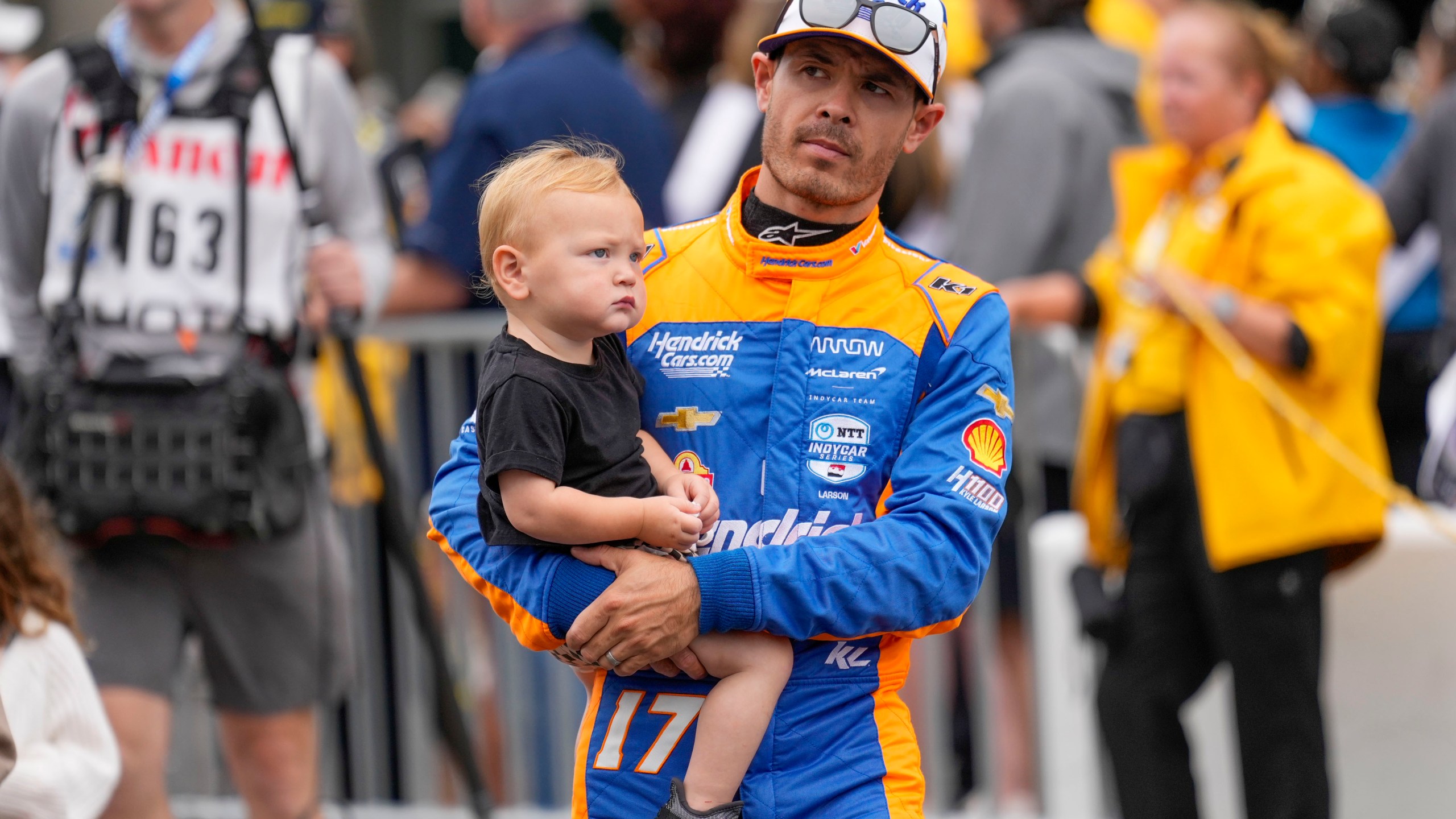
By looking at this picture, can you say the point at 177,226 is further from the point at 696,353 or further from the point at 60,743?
the point at 696,353

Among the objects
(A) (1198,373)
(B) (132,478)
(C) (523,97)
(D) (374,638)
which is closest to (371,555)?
(D) (374,638)

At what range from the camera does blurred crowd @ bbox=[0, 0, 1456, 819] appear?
524 cm

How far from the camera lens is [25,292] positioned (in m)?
4.03

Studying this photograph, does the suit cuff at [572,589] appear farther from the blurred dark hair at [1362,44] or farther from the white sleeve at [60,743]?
the blurred dark hair at [1362,44]

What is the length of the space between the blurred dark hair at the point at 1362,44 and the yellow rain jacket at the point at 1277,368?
1572 mm

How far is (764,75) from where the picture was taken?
274 centimetres

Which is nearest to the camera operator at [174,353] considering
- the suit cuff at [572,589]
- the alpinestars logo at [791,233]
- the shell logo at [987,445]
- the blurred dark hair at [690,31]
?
the suit cuff at [572,589]

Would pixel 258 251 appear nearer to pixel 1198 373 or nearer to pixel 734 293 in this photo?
pixel 734 293

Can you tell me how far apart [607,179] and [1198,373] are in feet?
8.34

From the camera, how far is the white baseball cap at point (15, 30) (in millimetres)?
6500

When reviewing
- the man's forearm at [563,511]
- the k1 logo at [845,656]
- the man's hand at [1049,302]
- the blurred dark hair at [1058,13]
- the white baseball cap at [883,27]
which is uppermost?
the white baseball cap at [883,27]

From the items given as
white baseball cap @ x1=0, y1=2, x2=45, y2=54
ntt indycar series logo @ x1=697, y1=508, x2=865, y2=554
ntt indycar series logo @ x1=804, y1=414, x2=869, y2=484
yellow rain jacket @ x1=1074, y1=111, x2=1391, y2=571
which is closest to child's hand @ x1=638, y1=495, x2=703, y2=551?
ntt indycar series logo @ x1=697, y1=508, x2=865, y2=554

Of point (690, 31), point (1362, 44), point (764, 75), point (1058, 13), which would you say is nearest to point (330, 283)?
point (764, 75)

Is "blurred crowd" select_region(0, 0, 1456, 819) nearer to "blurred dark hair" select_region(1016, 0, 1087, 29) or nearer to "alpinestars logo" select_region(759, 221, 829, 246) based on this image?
"blurred dark hair" select_region(1016, 0, 1087, 29)
